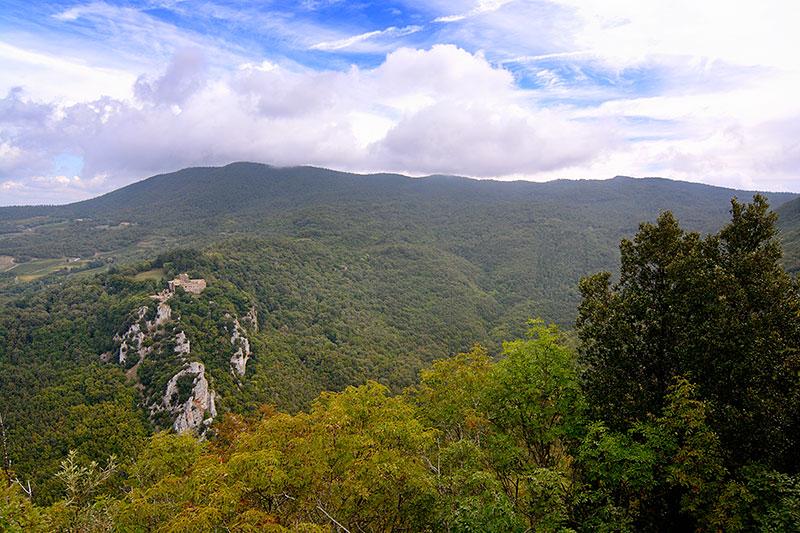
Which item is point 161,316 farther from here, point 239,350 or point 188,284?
point 188,284

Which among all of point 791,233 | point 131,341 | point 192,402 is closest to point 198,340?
point 131,341

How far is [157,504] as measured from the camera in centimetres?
1444

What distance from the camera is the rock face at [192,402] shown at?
57.7 metres

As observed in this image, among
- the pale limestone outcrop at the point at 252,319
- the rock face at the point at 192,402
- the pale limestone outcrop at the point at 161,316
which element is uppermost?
the pale limestone outcrop at the point at 161,316

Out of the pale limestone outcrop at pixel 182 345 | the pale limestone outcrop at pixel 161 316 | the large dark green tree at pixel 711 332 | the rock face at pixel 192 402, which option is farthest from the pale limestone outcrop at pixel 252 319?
the large dark green tree at pixel 711 332

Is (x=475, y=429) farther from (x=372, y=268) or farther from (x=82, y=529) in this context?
(x=372, y=268)

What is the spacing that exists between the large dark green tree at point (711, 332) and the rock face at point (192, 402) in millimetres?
56275

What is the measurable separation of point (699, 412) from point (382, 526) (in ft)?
32.1

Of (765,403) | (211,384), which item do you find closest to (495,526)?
(765,403)

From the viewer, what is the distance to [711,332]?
13.5 m

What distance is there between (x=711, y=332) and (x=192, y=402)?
62569 millimetres

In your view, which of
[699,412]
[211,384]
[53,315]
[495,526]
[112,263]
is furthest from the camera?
[112,263]

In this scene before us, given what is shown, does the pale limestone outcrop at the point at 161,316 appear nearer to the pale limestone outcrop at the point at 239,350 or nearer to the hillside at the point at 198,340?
the hillside at the point at 198,340

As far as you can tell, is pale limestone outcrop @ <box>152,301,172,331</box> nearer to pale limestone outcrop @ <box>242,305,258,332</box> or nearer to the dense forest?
pale limestone outcrop @ <box>242,305,258,332</box>
